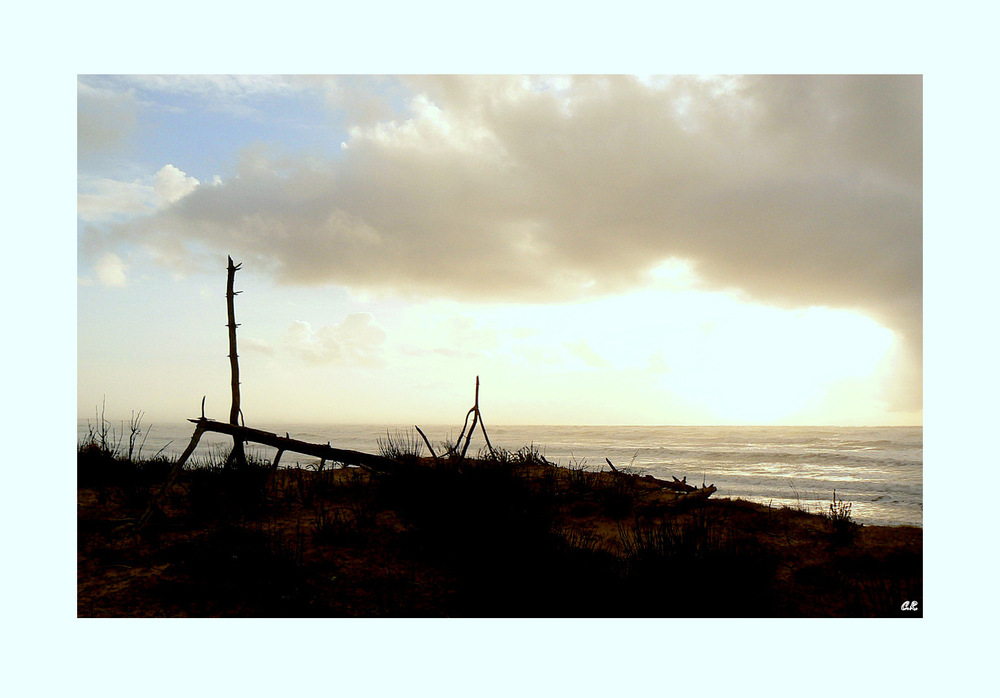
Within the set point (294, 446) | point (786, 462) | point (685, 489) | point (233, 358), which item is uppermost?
point (233, 358)

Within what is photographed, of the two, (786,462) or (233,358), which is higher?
(233,358)

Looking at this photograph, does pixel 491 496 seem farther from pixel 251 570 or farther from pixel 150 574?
pixel 150 574

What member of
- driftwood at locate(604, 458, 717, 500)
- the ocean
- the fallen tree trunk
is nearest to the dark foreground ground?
driftwood at locate(604, 458, 717, 500)

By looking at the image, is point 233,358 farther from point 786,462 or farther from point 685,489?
point 786,462

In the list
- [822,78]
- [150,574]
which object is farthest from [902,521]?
[150,574]

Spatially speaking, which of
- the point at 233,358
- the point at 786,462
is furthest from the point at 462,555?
the point at 786,462

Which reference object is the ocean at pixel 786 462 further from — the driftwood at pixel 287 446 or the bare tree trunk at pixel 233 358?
the bare tree trunk at pixel 233 358

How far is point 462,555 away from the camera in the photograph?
15.3 feet

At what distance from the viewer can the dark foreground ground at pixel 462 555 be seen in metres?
4.16

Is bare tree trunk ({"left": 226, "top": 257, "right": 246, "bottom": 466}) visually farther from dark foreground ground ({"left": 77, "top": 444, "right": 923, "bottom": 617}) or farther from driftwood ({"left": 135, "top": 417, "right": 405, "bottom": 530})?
driftwood ({"left": 135, "top": 417, "right": 405, "bottom": 530})

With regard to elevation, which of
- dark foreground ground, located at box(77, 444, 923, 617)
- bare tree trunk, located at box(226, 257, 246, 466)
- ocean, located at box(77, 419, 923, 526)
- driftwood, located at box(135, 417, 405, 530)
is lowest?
ocean, located at box(77, 419, 923, 526)

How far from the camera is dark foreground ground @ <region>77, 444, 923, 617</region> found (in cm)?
416

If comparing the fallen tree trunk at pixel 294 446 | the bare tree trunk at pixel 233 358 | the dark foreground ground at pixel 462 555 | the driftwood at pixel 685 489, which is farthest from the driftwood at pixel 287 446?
the driftwood at pixel 685 489

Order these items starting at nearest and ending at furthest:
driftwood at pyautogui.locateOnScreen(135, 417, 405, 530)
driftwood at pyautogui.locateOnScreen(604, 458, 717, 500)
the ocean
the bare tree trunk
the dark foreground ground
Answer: the dark foreground ground, driftwood at pyautogui.locateOnScreen(135, 417, 405, 530), the bare tree trunk, driftwood at pyautogui.locateOnScreen(604, 458, 717, 500), the ocean
